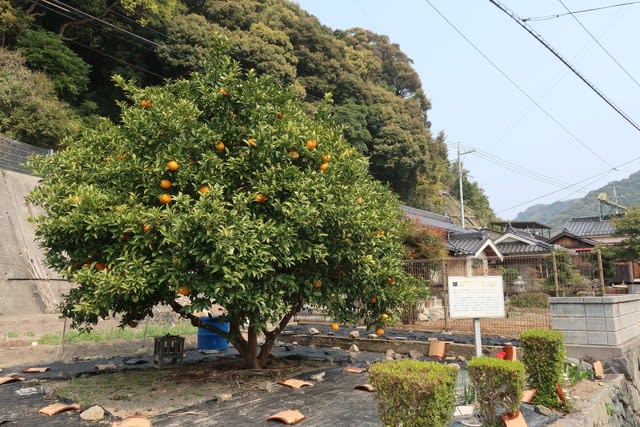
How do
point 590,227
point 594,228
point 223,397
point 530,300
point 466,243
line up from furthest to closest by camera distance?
point 590,227 → point 594,228 → point 466,243 → point 530,300 → point 223,397

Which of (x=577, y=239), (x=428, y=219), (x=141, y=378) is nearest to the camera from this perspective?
(x=141, y=378)

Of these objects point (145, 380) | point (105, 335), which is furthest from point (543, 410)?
point (105, 335)

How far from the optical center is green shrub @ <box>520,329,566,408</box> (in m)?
5.52

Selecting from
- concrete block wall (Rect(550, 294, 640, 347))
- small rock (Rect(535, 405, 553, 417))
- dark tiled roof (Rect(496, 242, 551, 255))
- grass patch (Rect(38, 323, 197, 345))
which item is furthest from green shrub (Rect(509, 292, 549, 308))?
dark tiled roof (Rect(496, 242, 551, 255))

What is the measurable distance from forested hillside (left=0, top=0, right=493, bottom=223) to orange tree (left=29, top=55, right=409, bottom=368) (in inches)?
54.9

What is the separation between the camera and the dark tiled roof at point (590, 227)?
4136 cm

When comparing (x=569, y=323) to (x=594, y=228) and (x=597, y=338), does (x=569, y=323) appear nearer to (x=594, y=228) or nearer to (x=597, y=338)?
(x=597, y=338)

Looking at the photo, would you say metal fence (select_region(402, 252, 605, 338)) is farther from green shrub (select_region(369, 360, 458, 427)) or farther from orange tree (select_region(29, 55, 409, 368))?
green shrub (select_region(369, 360, 458, 427))

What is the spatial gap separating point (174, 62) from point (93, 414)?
25160 millimetres

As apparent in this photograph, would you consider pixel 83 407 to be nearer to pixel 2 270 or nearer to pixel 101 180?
pixel 101 180

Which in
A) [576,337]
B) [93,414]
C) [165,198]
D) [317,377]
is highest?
[165,198]

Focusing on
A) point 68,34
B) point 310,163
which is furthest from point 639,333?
point 68,34

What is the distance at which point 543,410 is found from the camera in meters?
5.30

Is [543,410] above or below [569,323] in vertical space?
below
